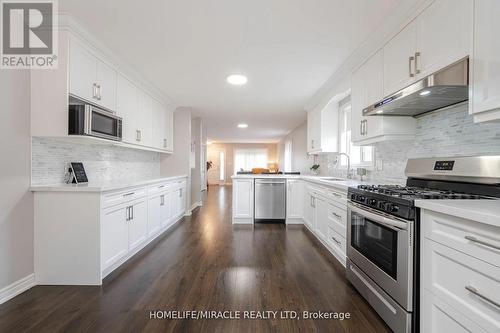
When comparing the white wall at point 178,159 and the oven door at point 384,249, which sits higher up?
the white wall at point 178,159

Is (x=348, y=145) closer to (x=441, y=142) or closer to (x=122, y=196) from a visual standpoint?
(x=441, y=142)

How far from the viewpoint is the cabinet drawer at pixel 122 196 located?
222 centimetres

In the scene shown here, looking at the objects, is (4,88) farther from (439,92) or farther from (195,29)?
(439,92)

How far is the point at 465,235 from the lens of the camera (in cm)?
106

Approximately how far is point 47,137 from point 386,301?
3129 mm

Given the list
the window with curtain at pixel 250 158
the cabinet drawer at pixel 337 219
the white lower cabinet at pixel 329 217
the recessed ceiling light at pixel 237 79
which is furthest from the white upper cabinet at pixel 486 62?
the window with curtain at pixel 250 158

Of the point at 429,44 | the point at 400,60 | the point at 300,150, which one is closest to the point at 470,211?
the point at 429,44

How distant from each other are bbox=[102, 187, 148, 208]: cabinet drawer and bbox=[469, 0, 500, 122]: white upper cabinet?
2.84 m

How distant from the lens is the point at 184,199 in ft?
15.9

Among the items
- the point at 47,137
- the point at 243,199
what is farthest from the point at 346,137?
the point at 47,137

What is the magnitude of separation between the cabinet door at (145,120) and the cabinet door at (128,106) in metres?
0.10

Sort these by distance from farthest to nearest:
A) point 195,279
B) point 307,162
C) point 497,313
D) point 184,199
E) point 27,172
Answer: point 307,162
point 184,199
point 195,279
point 27,172
point 497,313

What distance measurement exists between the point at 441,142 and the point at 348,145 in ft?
6.09

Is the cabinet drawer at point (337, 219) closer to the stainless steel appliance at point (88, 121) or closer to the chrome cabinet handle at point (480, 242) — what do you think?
the chrome cabinet handle at point (480, 242)
